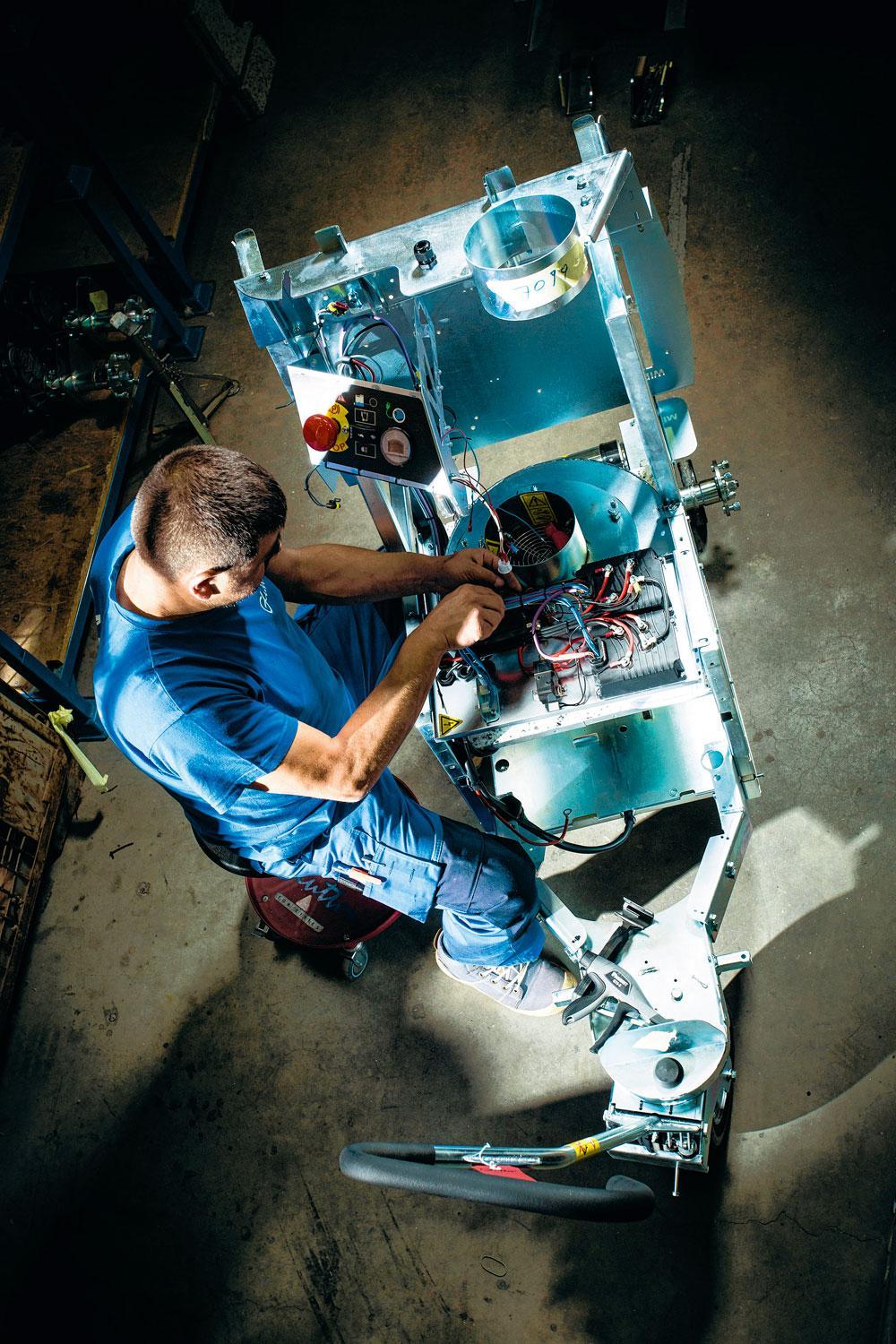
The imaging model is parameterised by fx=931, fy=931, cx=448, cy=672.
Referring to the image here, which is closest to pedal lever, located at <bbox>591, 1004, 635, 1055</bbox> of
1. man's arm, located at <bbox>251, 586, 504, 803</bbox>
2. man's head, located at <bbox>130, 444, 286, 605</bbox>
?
man's arm, located at <bbox>251, 586, 504, 803</bbox>

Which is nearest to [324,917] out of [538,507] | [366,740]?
[366,740]

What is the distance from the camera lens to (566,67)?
435 cm

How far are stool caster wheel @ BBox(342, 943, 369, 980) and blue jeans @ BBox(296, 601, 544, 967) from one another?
46 cm

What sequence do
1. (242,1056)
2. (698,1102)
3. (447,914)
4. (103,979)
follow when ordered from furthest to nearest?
1. (103,979)
2. (242,1056)
3. (447,914)
4. (698,1102)

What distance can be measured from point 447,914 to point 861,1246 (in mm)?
1248

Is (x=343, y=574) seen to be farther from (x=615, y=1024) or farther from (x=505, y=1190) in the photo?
(x=505, y=1190)

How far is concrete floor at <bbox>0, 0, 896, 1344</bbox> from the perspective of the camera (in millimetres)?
2346

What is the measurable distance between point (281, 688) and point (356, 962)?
4.12 ft

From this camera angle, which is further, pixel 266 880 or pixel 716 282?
pixel 716 282

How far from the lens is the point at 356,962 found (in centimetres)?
287

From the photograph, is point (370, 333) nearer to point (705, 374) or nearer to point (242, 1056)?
point (705, 374)

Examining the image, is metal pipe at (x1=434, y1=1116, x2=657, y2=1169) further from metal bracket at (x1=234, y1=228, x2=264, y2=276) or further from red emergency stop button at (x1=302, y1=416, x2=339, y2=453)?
metal bracket at (x1=234, y1=228, x2=264, y2=276)

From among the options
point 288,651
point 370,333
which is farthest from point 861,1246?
point 370,333

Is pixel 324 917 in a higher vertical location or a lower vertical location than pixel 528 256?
lower
